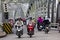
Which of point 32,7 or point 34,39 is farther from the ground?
point 32,7

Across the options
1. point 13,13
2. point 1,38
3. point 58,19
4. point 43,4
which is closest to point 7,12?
point 13,13

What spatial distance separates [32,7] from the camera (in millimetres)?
29688

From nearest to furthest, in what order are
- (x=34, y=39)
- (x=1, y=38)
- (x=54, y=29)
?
1. (x=34, y=39)
2. (x=1, y=38)
3. (x=54, y=29)

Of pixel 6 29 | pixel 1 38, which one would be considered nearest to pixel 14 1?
pixel 6 29

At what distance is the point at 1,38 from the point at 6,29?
3.42 metres

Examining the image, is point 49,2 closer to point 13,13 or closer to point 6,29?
point 13,13

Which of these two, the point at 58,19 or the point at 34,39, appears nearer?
the point at 34,39

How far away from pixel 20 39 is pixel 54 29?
776 cm

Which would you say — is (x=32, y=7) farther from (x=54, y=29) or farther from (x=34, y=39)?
(x=34, y=39)

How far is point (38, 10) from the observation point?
2936cm

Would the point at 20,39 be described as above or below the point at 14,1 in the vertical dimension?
below

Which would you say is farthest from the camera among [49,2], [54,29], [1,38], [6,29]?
[49,2]

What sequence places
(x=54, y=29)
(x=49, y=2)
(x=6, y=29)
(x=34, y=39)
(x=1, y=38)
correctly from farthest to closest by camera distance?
(x=49, y=2)
(x=54, y=29)
(x=6, y=29)
(x=1, y=38)
(x=34, y=39)

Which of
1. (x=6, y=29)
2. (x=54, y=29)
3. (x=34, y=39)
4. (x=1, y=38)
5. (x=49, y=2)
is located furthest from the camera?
(x=49, y=2)
